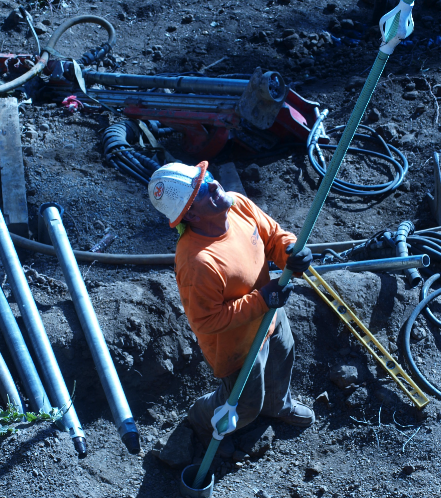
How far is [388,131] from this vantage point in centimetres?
746

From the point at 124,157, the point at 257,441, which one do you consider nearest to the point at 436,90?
the point at 124,157

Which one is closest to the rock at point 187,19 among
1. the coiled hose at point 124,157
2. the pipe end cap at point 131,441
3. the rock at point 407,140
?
the coiled hose at point 124,157

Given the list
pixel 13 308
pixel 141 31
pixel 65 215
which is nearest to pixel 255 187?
pixel 65 215

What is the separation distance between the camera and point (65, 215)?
5863 mm

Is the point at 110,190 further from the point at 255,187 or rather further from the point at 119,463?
the point at 119,463

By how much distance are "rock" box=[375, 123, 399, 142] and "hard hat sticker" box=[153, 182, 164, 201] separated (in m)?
5.22

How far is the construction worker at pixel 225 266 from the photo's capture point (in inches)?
120

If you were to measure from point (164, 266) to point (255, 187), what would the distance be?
83.0 inches

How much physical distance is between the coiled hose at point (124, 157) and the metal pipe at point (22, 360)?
287 cm

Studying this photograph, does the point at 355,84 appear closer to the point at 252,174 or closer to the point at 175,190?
the point at 252,174

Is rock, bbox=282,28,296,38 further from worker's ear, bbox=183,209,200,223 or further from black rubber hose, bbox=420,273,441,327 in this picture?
worker's ear, bbox=183,209,200,223

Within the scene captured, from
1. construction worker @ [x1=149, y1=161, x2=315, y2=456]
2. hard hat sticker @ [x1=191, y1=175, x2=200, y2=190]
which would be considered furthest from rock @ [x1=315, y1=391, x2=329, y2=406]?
hard hat sticker @ [x1=191, y1=175, x2=200, y2=190]

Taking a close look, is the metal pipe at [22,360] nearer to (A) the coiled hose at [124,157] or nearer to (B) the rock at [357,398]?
(B) the rock at [357,398]

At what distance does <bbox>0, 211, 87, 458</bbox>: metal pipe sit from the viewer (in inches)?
148
